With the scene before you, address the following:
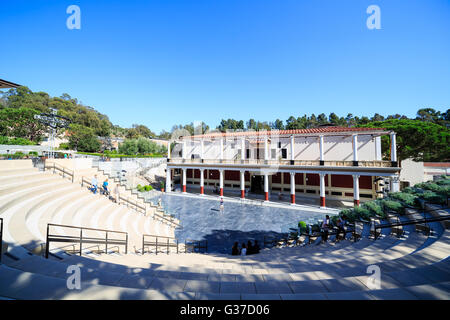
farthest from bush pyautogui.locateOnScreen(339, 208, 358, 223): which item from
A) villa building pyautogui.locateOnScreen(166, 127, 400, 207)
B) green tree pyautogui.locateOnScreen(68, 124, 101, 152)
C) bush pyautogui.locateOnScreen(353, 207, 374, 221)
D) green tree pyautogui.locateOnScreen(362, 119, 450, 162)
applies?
green tree pyautogui.locateOnScreen(68, 124, 101, 152)

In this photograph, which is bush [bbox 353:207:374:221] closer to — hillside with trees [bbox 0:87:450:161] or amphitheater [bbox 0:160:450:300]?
amphitheater [bbox 0:160:450:300]

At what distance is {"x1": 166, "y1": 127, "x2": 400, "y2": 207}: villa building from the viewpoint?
18.6 meters

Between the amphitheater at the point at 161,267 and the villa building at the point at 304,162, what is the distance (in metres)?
10.3

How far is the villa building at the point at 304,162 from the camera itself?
18562 mm

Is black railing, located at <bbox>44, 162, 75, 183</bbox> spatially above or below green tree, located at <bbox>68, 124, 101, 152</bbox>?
below

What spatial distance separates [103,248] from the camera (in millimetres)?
7645

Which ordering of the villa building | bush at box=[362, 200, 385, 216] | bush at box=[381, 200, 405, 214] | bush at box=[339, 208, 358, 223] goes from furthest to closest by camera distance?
the villa building, bush at box=[339, 208, 358, 223], bush at box=[362, 200, 385, 216], bush at box=[381, 200, 405, 214]

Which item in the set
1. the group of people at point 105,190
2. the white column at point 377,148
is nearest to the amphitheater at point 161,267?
the group of people at point 105,190

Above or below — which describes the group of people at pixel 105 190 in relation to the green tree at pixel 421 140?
below

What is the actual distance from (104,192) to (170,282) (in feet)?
41.6

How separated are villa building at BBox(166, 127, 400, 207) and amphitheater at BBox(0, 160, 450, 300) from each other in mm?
10273

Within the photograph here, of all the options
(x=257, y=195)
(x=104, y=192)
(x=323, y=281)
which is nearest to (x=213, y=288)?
(x=323, y=281)

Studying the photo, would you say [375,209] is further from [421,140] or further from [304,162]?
[421,140]

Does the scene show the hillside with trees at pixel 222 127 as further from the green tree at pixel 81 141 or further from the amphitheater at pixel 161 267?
the amphitheater at pixel 161 267
